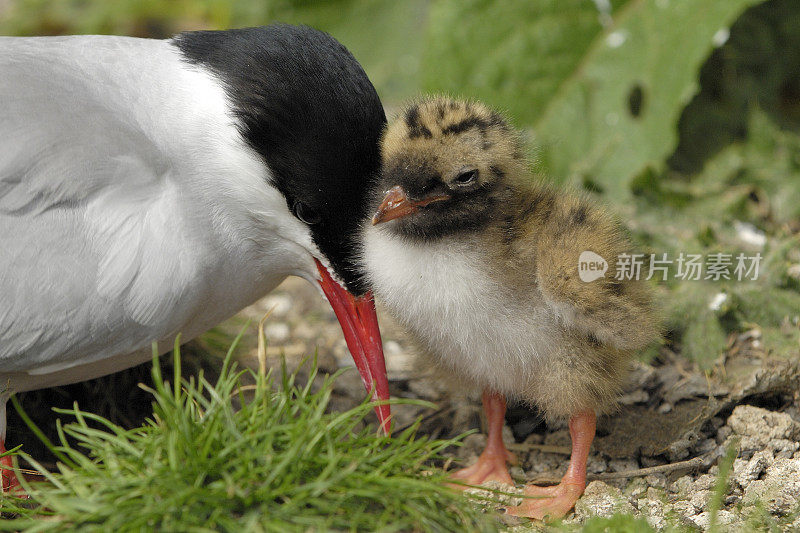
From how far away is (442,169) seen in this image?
2.59 metres

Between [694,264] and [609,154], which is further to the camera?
[609,154]

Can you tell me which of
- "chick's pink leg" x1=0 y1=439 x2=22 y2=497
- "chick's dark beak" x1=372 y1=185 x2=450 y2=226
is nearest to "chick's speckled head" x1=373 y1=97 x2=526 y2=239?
"chick's dark beak" x1=372 y1=185 x2=450 y2=226

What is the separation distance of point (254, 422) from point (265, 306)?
74.4 inches

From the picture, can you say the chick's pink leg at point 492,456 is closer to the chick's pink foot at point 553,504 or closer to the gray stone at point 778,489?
the chick's pink foot at point 553,504

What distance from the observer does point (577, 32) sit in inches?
183

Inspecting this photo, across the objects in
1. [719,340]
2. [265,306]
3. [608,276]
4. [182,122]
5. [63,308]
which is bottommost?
[265,306]

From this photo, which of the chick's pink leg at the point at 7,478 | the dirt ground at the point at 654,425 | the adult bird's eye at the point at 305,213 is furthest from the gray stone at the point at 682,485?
the chick's pink leg at the point at 7,478

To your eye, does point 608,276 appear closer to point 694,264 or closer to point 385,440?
point 385,440

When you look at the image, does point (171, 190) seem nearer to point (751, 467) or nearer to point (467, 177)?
point (467, 177)

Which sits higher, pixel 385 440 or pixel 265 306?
pixel 385 440

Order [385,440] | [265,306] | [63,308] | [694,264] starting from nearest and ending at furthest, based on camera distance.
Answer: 1. [385,440]
2. [63,308]
3. [694,264]
4. [265,306]

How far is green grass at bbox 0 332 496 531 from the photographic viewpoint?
2.17 m

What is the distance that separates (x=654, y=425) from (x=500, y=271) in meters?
0.97

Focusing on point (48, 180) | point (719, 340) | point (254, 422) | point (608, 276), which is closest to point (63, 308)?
point (48, 180)
